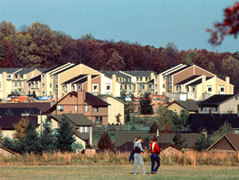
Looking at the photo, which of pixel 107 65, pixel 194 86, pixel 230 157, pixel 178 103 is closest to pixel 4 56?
pixel 107 65

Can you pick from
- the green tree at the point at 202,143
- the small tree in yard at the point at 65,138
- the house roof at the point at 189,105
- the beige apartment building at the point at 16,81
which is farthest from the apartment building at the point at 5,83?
the green tree at the point at 202,143

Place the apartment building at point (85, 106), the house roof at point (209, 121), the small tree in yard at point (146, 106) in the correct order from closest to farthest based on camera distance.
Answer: the house roof at point (209, 121)
the apartment building at point (85, 106)
the small tree in yard at point (146, 106)

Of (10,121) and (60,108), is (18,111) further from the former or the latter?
(10,121)

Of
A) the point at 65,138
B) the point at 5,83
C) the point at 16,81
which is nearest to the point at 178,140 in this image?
the point at 65,138

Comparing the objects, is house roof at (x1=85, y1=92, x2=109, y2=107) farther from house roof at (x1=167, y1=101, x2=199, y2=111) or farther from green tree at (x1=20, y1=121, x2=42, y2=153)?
green tree at (x1=20, y1=121, x2=42, y2=153)

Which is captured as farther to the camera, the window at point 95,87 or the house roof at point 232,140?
the window at point 95,87

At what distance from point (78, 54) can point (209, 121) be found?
296 ft

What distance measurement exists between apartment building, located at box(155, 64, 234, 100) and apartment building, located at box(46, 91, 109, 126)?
75.2ft

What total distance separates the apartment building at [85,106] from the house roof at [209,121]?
16.2m

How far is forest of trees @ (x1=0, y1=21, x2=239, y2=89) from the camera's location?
156m

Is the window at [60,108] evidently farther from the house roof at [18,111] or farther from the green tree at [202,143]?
the green tree at [202,143]

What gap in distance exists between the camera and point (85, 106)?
94.4 m

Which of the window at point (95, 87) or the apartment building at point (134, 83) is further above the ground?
the apartment building at point (134, 83)

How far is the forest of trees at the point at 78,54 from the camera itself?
156000 mm
